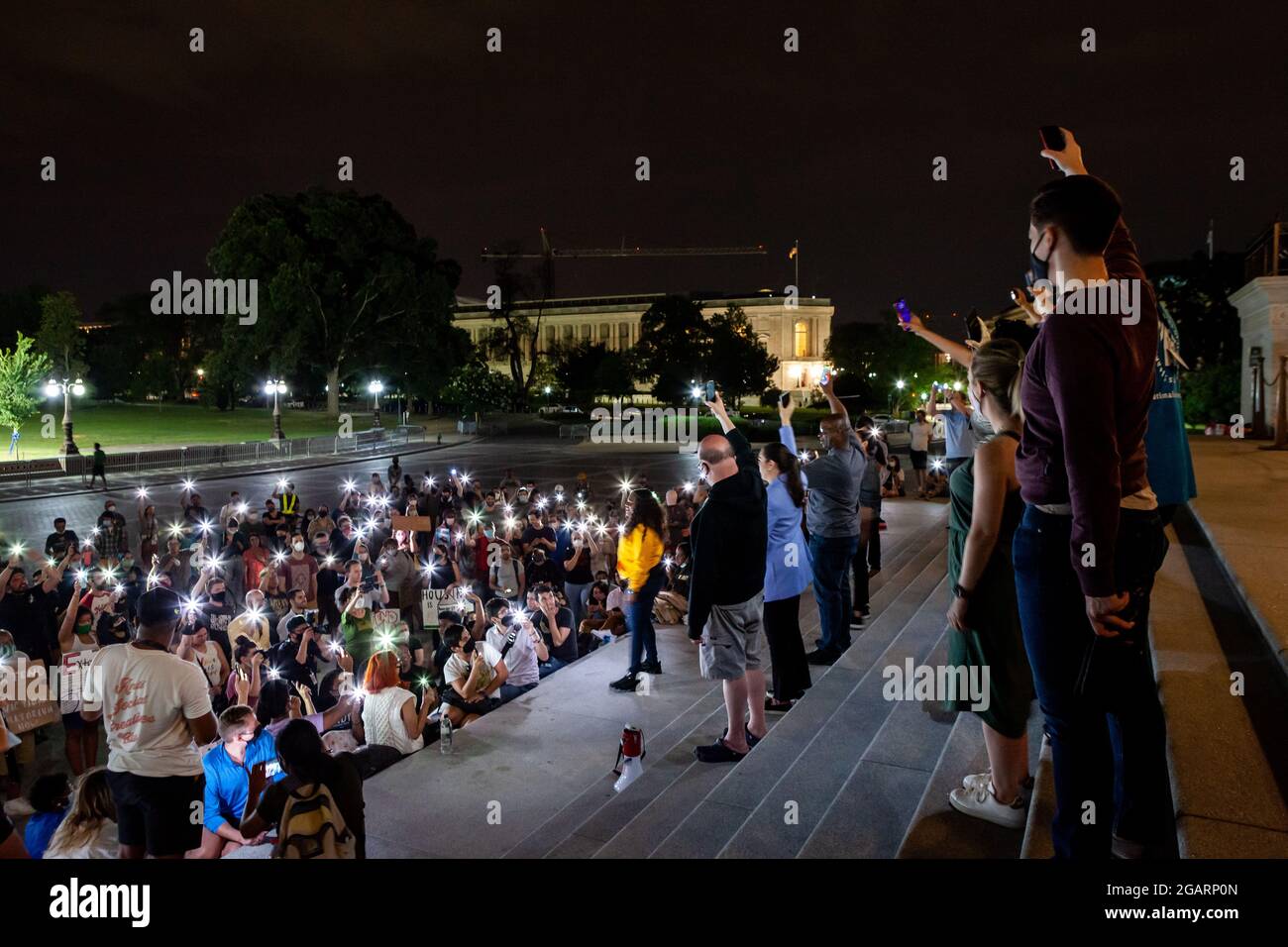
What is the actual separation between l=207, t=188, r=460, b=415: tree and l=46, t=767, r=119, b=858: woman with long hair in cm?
4841

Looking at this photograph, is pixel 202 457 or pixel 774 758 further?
pixel 202 457

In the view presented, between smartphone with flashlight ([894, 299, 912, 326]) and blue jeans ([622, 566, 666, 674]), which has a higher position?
smartphone with flashlight ([894, 299, 912, 326])

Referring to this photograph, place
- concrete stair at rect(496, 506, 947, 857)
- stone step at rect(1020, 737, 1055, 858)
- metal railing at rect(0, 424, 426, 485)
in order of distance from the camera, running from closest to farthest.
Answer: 1. stone step at rect(1020, 737, 1055, 858)
2. concrete stair at rect(496, 506, 947, 857)
3. metal railing at rect(0, 424, 426, 485)

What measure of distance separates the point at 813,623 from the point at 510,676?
3214mm

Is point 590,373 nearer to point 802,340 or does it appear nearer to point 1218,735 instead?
point 802,340

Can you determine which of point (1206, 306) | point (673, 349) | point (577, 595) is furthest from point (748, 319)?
point (577, 595)

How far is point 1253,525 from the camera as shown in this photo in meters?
6.14

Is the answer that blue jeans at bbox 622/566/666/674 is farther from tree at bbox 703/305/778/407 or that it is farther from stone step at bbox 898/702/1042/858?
tree at bbox 703/305/778/407

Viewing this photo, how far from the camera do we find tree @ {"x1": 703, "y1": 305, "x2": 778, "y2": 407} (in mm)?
71062

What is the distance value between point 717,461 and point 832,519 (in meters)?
1.86

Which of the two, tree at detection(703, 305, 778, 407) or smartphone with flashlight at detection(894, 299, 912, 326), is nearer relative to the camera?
smartphone with flashlight at detection(894, 299, 912, 326)

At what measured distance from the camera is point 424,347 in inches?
2165

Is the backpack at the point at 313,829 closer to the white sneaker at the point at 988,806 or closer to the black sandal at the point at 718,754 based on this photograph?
the black sandal at the point at 718,754

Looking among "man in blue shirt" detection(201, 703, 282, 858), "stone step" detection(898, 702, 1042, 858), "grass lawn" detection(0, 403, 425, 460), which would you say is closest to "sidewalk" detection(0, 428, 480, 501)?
"grass lawn" detection(0, 403, 425, 460)
